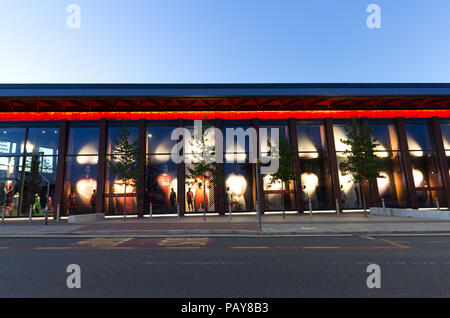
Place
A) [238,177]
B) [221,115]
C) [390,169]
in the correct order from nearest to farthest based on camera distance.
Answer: [238,177] < [390,169] < [221,115]

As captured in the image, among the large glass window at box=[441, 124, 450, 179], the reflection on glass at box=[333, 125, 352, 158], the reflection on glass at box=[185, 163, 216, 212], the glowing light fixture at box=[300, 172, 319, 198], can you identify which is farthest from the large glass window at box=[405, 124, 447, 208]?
the reflection on glass at box=[185, 163, 216, 212]

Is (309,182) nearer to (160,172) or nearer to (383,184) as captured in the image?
(383,184)

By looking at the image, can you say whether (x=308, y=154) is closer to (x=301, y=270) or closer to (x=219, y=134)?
(x=219, y=134)

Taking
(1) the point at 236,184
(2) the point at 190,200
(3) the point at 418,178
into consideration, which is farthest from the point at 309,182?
(2) the point at 190,200

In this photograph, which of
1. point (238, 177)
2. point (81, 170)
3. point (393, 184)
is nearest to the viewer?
point (81, 170)

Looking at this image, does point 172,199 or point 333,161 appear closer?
point 172,199

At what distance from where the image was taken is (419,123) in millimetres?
23031

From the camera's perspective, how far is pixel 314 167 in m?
21.7

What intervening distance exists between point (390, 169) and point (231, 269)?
904 inches

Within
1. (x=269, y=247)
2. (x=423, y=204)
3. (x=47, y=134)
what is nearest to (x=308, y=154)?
(x=423, y=204)

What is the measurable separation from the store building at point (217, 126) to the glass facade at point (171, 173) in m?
0.09

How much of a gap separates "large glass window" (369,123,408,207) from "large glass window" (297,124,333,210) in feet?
15.9

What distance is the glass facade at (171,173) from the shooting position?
2027 centimetres
